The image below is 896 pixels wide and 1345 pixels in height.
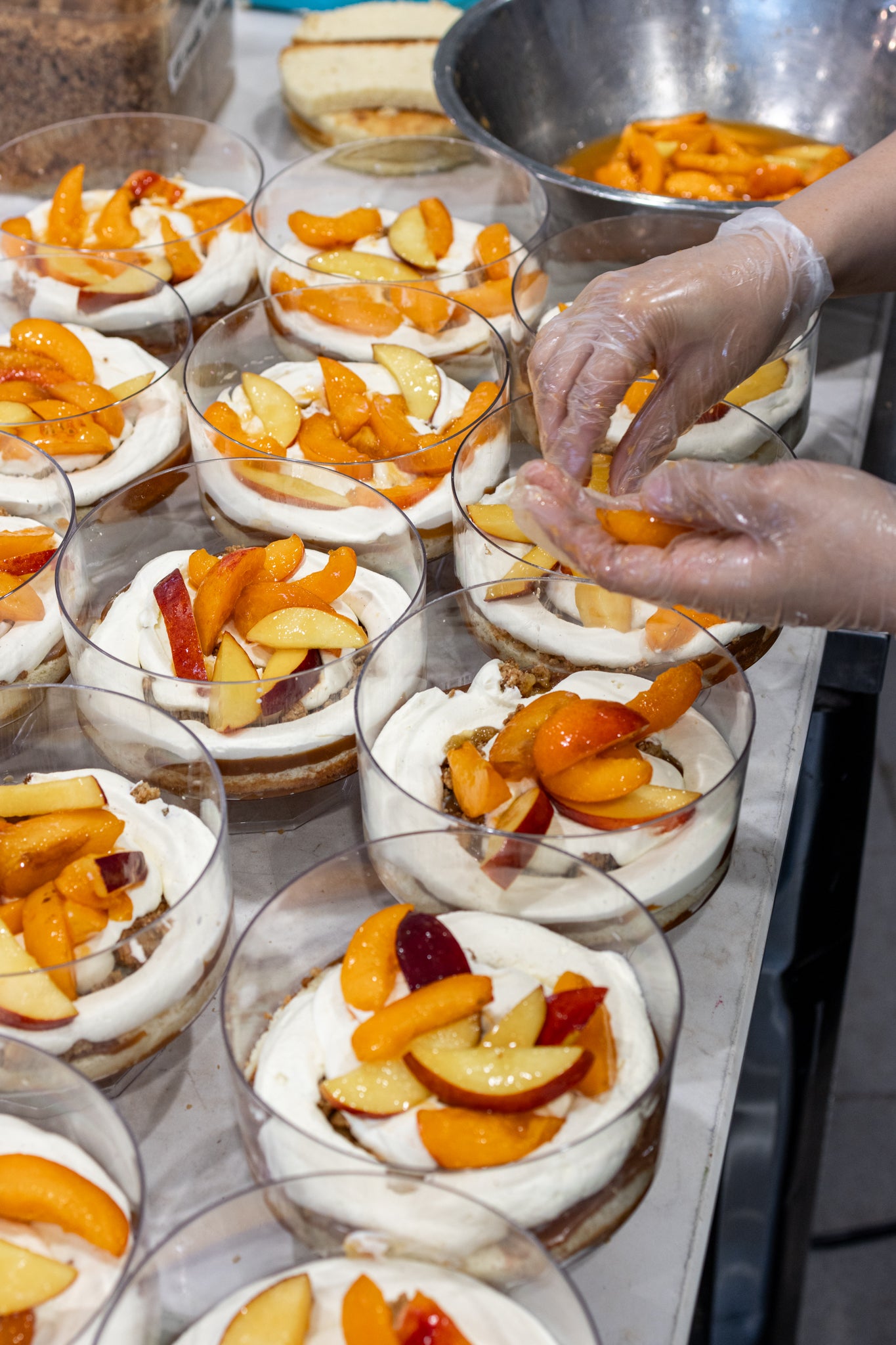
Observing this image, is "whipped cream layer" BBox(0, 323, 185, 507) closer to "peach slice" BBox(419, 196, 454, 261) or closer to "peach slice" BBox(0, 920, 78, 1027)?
"peach slice" BBox(419, 196, 454, 261)

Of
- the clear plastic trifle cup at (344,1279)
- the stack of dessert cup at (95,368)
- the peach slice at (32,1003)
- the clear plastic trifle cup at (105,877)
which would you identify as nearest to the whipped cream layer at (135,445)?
the stack of dessert cup at (95,368)

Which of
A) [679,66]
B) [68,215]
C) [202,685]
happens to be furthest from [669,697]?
[679,66]

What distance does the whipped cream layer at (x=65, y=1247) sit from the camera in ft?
2.78

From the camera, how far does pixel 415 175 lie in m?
2.26

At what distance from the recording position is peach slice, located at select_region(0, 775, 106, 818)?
45.1 inches

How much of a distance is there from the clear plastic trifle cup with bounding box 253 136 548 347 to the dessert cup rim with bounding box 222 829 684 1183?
0.93 metres

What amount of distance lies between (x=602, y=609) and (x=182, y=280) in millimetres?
967

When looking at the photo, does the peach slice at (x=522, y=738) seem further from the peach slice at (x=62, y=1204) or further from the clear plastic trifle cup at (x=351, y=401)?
the peach slice at (x=62, y=1204)

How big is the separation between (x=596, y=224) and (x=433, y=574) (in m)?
0.64

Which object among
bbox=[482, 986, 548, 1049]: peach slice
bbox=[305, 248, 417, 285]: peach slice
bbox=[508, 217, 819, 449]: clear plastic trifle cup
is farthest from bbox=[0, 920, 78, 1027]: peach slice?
Answer: bbox=[305, 248, 417, 285]: peach slice

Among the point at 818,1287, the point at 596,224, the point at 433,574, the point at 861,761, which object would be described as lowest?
the point at 818,1287

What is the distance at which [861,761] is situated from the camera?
6.23 ft

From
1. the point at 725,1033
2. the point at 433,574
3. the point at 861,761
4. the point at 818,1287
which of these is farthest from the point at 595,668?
the point at 818,1287

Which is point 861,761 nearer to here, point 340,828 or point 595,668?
point 595,668
